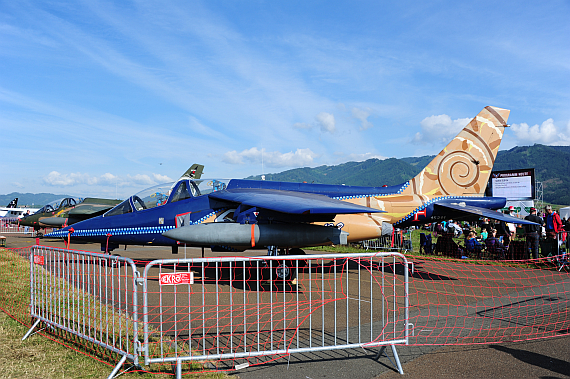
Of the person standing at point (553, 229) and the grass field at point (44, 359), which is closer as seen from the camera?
the grass field at point (44, 359)

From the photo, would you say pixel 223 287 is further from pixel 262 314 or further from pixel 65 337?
pixel 65 337

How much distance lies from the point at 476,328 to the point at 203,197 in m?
7.29

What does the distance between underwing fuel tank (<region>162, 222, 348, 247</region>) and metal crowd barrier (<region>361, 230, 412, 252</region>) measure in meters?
10.3

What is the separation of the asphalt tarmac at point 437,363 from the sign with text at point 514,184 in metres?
38.7

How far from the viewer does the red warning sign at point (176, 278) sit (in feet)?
13.3

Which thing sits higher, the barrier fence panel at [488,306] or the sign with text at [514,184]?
the sign with text at [514,184]

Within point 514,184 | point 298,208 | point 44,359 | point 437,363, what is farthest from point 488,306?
Answer: point 514,184

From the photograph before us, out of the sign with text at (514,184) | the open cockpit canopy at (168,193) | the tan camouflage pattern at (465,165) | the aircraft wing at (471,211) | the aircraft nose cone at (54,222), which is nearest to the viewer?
the open cockpit canopy at (168,193)

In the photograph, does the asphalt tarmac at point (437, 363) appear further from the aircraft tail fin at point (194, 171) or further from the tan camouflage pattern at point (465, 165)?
the aircraft tail fin at point (194, 171)

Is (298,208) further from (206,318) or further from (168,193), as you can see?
(168,193)

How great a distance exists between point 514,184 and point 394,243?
28.3 metres

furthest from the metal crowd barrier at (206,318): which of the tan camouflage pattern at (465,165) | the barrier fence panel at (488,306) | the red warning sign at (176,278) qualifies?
the tan camouflage pattern at (465,165)

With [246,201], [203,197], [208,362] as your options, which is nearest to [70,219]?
[203,197]

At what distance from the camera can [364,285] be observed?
9.73 meters
